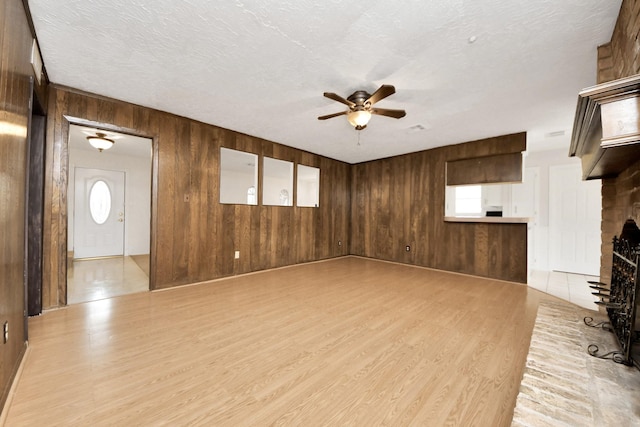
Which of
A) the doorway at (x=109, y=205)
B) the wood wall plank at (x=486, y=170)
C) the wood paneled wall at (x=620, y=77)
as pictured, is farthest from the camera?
the doorway at (x=109, y=205)

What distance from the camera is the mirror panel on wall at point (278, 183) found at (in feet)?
18.0

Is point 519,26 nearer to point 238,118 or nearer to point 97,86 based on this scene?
point 238,118

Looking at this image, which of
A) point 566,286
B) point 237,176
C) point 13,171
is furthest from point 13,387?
point 566,286

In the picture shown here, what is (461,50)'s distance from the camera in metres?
2.17

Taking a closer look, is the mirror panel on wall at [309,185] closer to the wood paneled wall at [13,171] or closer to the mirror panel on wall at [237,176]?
the mirror panel on wall at [237,176]

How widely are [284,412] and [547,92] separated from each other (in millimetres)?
3946

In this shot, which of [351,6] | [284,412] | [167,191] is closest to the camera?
[284,412]

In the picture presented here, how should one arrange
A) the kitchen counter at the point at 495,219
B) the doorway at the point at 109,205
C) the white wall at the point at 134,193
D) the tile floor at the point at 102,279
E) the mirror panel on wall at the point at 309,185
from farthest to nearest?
the white wall at the point at 134,193 → the mirror panel on wall at the point at 309,185 → the doorway at the point at 109,205 → the kitchen counter at the point at 495,219 → the tile floor at the point at 102,279

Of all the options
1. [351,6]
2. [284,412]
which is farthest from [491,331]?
[351,6]

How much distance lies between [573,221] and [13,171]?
7668 mm

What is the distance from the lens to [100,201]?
19.9ft

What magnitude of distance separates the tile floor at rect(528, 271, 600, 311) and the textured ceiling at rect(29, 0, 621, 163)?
2.51 m

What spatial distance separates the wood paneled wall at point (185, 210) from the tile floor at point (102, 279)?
1.38ft

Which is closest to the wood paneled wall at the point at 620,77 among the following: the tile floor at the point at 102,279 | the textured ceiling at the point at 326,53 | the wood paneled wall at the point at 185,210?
the textured ceiling at the point at 326,53
